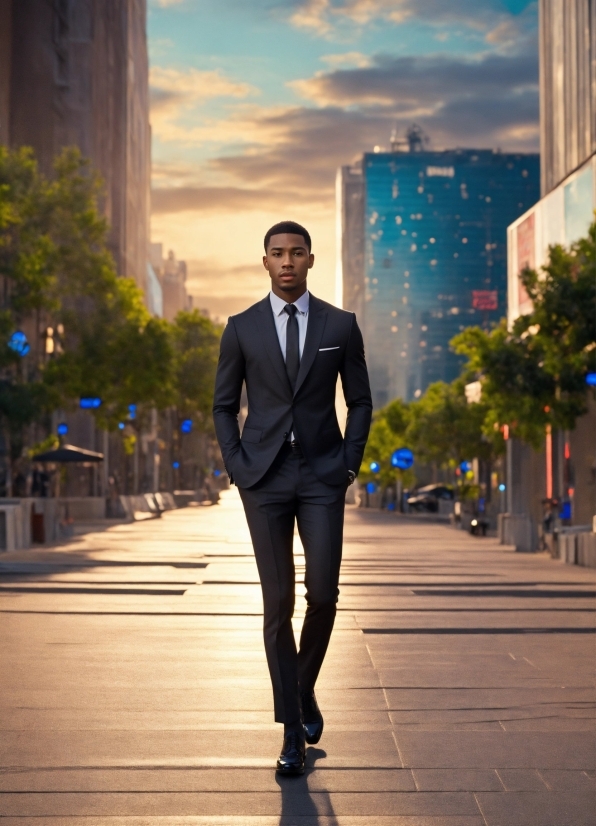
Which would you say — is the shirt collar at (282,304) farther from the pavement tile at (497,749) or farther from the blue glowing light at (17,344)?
the blue glowing light at (17,344)

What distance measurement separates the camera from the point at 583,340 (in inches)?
1380

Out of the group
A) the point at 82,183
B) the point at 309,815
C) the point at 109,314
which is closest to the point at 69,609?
the point at 309,815

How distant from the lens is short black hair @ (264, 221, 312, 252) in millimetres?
6109

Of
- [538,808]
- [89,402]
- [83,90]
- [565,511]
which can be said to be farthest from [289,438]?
[83,90]

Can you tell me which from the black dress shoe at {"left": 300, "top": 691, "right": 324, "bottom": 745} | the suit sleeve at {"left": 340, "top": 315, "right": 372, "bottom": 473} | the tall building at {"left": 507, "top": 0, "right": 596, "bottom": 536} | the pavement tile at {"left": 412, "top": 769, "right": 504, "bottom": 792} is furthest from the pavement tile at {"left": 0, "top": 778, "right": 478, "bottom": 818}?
the tall building at {"left": 507, "top": 0, "right": 596, "bottom": 536}

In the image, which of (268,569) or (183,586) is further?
(183,586)

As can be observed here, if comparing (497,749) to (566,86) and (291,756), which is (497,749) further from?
(566,86)

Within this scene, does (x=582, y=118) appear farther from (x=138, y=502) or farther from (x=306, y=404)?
(x=306, y=404)

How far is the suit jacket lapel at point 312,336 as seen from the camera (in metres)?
6.08

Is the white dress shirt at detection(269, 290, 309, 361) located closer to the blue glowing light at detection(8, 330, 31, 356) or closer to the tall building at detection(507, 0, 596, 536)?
the blue glowing light at detection(8, 330, 31, 356)

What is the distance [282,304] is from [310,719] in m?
1.77

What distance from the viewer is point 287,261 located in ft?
20.0

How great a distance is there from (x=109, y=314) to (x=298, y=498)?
143 ft

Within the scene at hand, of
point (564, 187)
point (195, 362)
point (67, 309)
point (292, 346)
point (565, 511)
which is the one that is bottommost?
point (565, 511)
